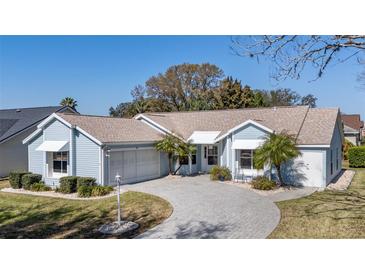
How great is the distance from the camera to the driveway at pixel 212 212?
35.7ft

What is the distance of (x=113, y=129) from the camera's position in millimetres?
21328

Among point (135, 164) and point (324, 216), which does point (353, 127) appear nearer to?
point (135, 164)

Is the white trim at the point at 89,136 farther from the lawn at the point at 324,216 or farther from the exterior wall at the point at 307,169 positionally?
the exterior wall at the point at 307,169

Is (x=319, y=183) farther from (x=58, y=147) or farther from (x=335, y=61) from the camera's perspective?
(x=58, y=147)

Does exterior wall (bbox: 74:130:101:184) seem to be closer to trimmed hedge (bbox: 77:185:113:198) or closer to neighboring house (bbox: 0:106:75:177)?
trimmed hedge (bbox: 77:185:113:198)

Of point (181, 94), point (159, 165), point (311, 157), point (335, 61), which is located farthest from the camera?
point (181, 94)

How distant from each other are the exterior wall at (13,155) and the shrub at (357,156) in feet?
96.0

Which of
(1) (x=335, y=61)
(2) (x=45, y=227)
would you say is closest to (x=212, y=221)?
(2) (x=45, y=227)

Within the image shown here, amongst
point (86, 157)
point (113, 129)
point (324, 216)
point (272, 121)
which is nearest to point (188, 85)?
point (272, 121)

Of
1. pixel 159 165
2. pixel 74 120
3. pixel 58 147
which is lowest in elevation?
pixel 159 165

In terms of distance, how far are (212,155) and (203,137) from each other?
64.9 inches

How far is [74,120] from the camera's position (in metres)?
20.1
